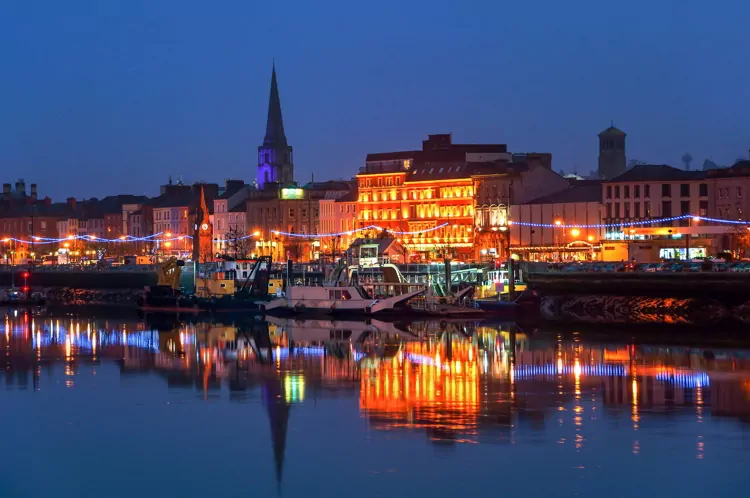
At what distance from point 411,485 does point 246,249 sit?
121m

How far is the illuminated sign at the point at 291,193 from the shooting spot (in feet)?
511

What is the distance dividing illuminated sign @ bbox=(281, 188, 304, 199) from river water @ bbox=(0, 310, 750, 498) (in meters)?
102

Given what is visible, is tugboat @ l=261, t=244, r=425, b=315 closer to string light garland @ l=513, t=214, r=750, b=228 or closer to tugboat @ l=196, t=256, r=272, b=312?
tugboat @ l=196, t=256, r=272, b=312

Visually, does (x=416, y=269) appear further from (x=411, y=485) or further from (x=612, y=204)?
(x=411, y=485)

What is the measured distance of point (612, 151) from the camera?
540 feet

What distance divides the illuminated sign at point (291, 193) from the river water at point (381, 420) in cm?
10230

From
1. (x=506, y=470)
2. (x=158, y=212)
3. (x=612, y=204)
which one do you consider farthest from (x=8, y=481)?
(x=158, y=212)

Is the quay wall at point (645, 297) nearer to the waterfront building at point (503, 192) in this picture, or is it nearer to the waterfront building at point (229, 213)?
the waterfront building at point (503, 192)

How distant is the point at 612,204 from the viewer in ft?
360

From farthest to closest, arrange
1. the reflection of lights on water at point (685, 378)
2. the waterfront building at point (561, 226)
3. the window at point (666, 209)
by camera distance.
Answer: the waterfront building at point (561, 226), the window at point (666, 209), the reflection of lights on water at point (685, 378)

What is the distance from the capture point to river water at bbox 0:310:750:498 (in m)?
27.2

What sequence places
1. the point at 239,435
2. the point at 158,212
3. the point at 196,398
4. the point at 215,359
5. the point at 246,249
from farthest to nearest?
the point at 158,212 → the point at 246,249 → the point at 215,359 → the point at 196,398 → the point at 239,435

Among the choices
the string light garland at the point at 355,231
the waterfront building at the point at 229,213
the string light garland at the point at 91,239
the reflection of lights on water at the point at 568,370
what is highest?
the waterfront building at the point at 229,213

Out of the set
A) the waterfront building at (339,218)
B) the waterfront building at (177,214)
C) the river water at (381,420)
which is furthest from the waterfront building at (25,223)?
the river water at (381,420)
